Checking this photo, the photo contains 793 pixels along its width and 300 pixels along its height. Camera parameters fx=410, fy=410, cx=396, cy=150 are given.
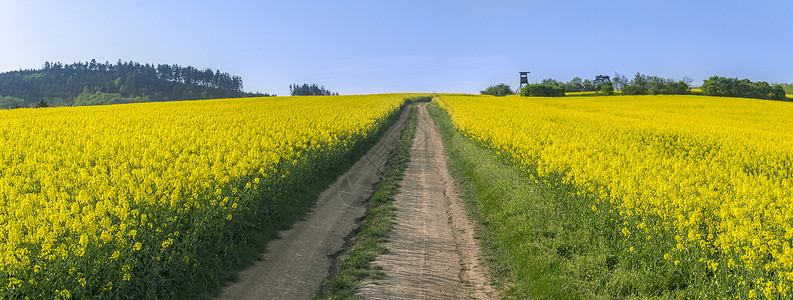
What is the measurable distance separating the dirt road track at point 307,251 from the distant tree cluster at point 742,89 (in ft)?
277

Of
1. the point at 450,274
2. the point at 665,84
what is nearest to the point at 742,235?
the point at 450,274

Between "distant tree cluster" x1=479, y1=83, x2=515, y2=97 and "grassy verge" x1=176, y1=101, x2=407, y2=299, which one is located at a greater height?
"distant tree cluster" x1=479, y1=83, x2=515, y2=97

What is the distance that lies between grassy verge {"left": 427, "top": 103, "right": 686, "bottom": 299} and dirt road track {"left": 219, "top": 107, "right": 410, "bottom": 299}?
330 centimetres

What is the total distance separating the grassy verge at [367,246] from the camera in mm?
7121

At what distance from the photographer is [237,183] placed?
386 inches

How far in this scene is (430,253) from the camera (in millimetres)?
8555

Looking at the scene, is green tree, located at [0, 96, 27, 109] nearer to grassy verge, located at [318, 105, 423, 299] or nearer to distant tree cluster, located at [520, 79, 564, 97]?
distant tree cluster, located at [520, 79, 564, 97]

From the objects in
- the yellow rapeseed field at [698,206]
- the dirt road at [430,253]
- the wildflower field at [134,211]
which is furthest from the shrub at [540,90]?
the wildflower field at [134,211]

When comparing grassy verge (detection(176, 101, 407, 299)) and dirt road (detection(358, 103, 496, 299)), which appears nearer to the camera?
grassy verge (detection(176, 101, 407, 299))

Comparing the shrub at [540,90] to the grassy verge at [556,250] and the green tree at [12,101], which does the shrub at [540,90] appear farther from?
the green tree at [12,101]

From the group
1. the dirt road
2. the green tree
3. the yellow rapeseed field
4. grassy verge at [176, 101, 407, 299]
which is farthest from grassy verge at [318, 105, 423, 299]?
the green tree

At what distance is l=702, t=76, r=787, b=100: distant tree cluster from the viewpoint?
240 ft

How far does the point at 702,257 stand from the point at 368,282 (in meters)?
5.17

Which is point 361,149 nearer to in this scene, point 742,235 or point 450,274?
point 450,274
